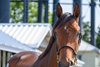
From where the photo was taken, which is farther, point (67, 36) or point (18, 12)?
point (18, 12)

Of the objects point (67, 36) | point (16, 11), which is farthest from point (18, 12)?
point (67, 36)

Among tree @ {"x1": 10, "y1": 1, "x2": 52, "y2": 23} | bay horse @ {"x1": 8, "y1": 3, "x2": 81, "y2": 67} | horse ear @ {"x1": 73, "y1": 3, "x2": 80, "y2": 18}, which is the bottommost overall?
tree @ {"x1": 10, "y1": 1, "x2": 52, "y2": 23}

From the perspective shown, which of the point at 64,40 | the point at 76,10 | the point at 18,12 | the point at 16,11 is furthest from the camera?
the point at 18,12

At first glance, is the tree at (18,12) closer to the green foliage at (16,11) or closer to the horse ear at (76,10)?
the green foliage at (16,11)

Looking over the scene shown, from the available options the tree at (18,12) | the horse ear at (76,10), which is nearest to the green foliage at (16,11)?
the tree at (18,12)


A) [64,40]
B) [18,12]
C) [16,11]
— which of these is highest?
[64,40]

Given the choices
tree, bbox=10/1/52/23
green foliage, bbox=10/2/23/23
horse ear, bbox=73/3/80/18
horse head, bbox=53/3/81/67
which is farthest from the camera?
tree, bbox=10/1/52/23

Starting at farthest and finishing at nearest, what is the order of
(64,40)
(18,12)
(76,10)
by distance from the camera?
1. (18,12)
2. (76,10)
3. (64,40)

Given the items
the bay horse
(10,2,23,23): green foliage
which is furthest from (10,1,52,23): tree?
the bay horse

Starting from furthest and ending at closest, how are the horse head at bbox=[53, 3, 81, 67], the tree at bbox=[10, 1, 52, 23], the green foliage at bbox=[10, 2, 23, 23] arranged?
1. the tree at bbox=[10, 1, 52, 23]
2. the green foliage at bbox=[10, 2, 23, 23]
3. the horse head at bbox=[53, 3, 81, 67]

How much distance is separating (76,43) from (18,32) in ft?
51.5

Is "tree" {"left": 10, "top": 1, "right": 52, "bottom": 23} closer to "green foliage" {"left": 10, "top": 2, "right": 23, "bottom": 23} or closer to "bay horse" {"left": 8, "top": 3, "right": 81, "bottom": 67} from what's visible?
"green foliage" {"left": 10, "top": 2, "right": 23, "bottom": 23}

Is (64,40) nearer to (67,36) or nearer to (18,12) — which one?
(67,36)

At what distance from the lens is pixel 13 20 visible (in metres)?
59.0
